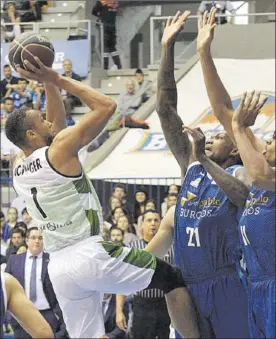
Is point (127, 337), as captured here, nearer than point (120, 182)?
Yes

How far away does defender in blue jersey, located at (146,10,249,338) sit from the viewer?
7.31 meters

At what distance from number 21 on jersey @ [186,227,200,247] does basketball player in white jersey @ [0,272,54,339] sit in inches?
60.2

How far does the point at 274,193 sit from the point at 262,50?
1319 centimetres

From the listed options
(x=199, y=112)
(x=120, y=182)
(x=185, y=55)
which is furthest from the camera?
(x=185, y=55)

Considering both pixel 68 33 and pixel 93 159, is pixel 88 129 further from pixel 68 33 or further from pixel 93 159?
pixel 68 33

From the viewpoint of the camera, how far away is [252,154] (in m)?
6.28

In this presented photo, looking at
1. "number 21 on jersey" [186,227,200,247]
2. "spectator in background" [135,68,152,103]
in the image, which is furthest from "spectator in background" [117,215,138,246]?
"spectator in background" [135,68,152,103]

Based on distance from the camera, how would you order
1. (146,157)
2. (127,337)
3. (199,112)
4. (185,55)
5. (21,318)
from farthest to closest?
(185,55)
(199,112)
(146,157)
(127,337)
(21,318)

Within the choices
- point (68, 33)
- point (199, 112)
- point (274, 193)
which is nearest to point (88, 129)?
point (274, 193)

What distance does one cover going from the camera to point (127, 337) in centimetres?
1125

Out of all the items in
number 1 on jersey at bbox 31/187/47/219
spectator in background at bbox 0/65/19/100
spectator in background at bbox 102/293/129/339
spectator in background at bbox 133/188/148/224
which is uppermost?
number 1 on jersey at bbox 31/187/47/219

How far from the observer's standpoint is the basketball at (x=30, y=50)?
23.6 feet

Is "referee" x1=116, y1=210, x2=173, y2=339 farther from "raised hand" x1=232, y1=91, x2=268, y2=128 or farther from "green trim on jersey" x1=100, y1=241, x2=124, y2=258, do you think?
"raised hand" x1=232, y1=91, x2=268, y2=128

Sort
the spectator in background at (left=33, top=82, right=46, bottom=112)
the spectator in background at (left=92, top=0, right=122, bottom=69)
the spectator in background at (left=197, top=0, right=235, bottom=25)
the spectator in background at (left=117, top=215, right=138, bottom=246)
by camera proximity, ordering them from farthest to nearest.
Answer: the spectator in background at (left=33, top=82, right=46, bottom=112)
the spectator in background at (left=117, top=215, right=138, bottom=246)
the spectator in background at (left=197, top=0, right=235, bottom=25)
the spectator in background at (left=92, top=0, right=122, bottom=69)
